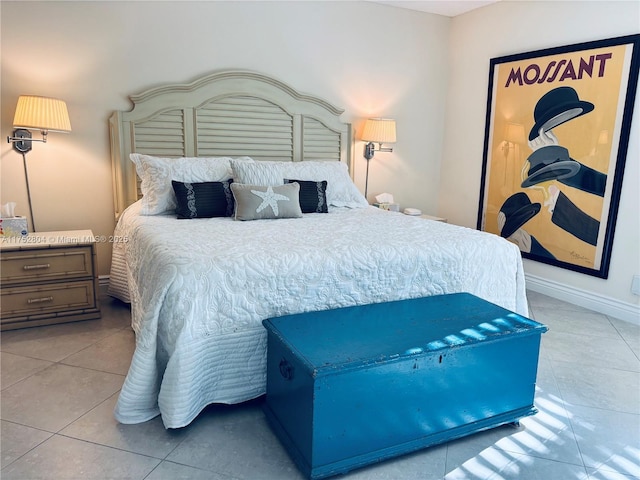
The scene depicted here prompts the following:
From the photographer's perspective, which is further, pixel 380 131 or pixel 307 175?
pixel 380 131

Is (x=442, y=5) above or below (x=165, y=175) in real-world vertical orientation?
above

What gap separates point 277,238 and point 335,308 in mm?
485

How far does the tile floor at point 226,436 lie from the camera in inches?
64.7

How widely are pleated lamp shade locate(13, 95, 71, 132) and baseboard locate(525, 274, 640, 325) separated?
369 cm

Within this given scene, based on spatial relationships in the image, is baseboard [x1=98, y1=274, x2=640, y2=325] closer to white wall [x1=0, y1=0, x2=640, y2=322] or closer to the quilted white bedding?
white wall [x1=0, y1=0, x2=640, y2=322]

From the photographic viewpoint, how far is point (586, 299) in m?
3.46

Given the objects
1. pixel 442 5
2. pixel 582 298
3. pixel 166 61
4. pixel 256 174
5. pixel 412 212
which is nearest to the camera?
pixel 256 174

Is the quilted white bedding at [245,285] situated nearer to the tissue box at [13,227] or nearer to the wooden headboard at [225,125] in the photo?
the tissue box at [13,227]

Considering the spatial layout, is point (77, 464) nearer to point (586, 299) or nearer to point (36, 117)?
point (36, 117)

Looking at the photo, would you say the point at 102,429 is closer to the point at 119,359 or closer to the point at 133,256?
the point at 119,359

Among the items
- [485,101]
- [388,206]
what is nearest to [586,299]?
[388,206]

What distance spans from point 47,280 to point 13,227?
0.43 metres

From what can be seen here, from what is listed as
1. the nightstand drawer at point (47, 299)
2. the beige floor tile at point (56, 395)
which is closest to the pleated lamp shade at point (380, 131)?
the nightstand drawer at point (47, 299)

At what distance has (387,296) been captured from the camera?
7.07ft
